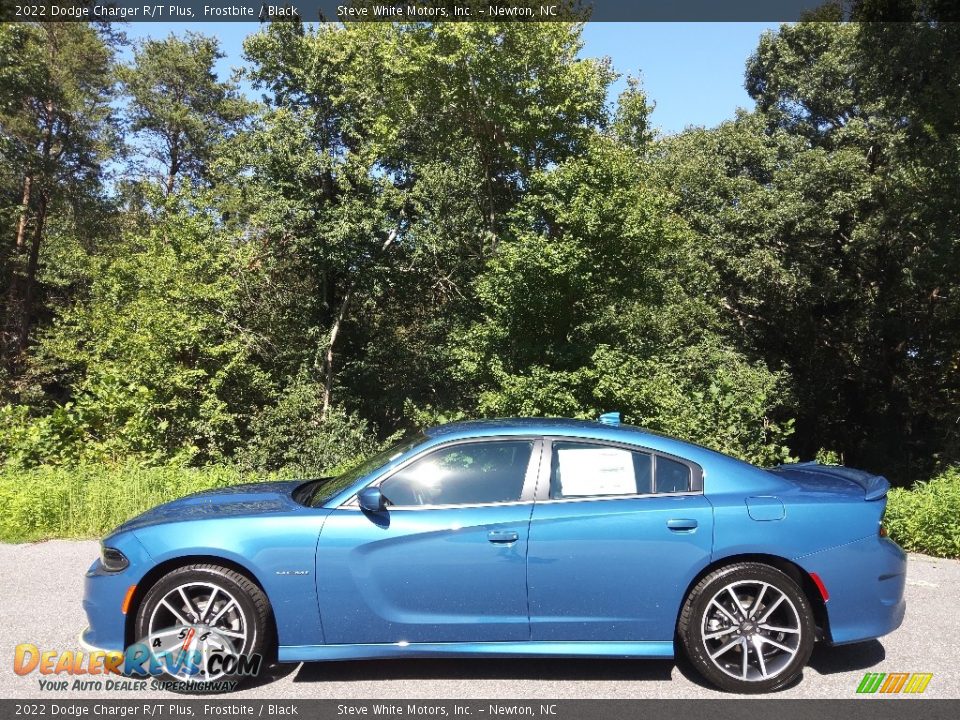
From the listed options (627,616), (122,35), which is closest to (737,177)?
(627,616)

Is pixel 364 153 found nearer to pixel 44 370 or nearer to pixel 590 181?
pixel 590 181

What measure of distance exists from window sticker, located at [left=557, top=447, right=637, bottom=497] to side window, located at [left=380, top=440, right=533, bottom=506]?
230 mm

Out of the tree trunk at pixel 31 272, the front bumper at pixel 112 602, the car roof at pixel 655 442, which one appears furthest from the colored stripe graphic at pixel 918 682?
the tree trunk at pixel 31 272

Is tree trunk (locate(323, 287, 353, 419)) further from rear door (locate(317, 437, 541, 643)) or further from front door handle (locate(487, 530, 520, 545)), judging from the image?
front door handle (locate(487, 530, 520, 545))

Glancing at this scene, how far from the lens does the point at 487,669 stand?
4188 millimetres

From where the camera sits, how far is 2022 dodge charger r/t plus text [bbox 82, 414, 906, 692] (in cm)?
392

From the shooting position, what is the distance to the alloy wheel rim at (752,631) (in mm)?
3934

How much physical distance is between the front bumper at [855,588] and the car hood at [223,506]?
9.55ft

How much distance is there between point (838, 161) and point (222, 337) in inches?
647

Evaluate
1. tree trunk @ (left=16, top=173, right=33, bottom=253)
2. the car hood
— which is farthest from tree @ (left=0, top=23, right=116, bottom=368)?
the car hood

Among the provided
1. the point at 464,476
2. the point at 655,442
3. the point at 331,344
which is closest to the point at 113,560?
the point at 464,476

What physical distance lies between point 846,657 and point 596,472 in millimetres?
1850

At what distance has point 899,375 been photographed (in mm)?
24891

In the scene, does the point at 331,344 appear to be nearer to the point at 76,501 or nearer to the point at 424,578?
the point at 76,501
